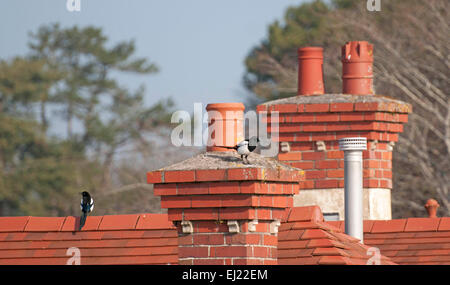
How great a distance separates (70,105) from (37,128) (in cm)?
311

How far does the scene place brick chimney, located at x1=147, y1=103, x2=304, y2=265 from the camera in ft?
31.5

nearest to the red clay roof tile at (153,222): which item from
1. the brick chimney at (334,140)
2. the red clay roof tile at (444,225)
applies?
the brick chimney at (334,140)

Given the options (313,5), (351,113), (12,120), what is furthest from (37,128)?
(351,113)

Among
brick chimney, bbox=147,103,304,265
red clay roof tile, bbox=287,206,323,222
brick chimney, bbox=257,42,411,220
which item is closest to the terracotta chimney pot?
brick chimney, bbox=257,42,411,220

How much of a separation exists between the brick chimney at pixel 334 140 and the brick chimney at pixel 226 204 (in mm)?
4114

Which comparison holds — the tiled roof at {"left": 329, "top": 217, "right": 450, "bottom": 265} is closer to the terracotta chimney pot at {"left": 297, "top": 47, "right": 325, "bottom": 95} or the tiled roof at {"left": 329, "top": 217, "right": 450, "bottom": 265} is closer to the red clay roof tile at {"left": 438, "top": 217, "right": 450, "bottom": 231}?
the red clay roof tile at {"left": 438, "top": 217, "right": 450, "bottom": 231}

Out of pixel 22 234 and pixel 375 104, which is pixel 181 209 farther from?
pixel 375 104

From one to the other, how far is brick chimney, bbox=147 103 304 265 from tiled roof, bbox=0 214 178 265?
54.5 inches

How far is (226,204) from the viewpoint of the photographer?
967 cm

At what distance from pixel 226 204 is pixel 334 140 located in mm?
4693

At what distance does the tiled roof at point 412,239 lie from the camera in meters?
12.7

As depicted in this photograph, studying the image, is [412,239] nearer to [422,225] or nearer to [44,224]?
[422,225]

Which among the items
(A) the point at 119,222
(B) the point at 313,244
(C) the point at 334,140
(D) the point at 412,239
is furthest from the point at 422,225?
(A) the point at 119,222

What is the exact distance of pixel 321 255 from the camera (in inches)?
402
